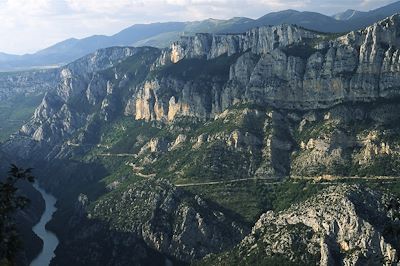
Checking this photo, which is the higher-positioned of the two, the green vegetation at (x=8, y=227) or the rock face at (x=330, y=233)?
the green vegetation at (x=8, y=227)

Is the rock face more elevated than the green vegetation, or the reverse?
the green vegetation

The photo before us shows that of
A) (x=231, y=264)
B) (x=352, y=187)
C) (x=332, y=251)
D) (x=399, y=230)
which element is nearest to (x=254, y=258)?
(x=231, y=264)

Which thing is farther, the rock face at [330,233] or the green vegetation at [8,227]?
the rock face at [330,233]

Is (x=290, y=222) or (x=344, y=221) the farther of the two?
(x=290, y=222)

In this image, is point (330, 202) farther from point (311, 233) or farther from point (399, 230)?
point (399, 230)

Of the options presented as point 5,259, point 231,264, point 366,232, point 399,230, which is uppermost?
point 399,230

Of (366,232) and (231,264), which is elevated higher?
(366,232)

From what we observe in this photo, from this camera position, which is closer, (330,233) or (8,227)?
(8,227)

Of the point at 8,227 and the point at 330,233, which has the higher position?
the point at 8,227
